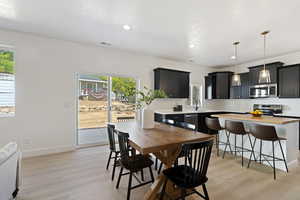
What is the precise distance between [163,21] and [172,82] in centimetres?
251

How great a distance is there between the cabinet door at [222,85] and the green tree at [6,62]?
6.21m

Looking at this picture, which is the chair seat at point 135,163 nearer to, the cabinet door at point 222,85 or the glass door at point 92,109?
the glass door at point 92,109

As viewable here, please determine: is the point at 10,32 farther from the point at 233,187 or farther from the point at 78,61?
the point at 233,187

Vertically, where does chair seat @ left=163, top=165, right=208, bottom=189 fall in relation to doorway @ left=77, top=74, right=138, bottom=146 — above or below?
below

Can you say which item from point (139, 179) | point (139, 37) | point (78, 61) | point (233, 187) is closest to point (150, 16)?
point (139, 37)

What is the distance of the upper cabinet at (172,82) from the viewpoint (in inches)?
190

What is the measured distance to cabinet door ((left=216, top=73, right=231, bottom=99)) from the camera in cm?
585

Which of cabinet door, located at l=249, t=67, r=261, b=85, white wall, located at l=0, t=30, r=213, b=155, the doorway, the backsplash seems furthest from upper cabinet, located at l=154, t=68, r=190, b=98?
cabinet door, located at l=249, t=67, r=261, b=85

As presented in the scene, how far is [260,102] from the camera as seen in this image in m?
5.17

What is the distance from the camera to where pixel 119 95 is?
4590 millimetres

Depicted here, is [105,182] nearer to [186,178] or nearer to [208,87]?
[186,178]

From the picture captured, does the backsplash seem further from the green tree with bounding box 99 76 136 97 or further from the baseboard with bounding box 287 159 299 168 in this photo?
the green tree with bounding box 99 76 136 97

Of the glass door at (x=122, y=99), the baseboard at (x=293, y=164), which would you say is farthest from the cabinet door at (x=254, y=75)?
the glass door at (x=122, y=99)

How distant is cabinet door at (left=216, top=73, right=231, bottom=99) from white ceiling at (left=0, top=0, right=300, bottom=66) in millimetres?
1821
